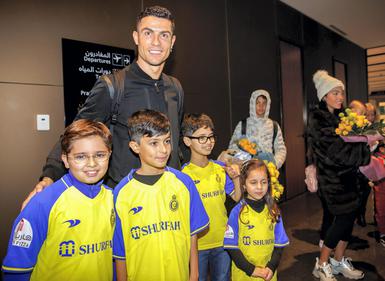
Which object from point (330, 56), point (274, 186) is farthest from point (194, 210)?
point (330, 56)

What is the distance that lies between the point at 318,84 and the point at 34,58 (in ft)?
8.35

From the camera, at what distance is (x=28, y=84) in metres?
2.67

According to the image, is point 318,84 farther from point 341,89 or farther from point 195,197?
point 195,197

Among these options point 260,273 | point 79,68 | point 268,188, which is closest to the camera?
point 260,273

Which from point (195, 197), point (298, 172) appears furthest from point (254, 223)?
point (298, 172)

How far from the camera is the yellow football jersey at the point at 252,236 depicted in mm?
1917

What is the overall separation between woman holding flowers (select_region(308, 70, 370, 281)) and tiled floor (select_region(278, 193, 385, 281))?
0.21 metres

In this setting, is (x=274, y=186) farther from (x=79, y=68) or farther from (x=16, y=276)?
(x=79, y=68)

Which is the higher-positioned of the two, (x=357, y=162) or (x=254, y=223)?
(x=357, y=162)

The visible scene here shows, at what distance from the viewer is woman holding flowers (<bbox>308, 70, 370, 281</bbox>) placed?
2791 millimetres

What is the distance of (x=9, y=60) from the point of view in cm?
256

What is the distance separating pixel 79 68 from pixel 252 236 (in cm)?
207

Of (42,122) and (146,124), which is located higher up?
(42,122)

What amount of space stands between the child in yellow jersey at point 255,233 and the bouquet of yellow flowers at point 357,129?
43.6 inches
